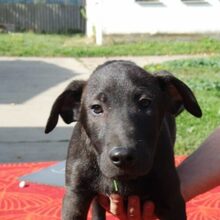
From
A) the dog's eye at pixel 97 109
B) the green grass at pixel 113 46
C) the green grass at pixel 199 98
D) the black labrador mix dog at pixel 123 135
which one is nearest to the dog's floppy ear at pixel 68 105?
the black labrador mix dog at pixel 123 135

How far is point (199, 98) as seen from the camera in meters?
7.75

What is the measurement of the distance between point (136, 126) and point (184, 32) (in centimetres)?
1449

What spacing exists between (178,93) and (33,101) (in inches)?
229

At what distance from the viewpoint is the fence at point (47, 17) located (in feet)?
73.3

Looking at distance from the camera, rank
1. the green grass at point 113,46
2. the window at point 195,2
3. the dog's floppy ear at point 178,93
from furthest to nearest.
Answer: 1. the window at point 195,2
2. the green grass at point 113,46
3. the dog's floppy ear at point 178,93

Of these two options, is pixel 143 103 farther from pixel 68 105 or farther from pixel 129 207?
pixel 129 207

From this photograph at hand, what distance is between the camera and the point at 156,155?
2.81 m

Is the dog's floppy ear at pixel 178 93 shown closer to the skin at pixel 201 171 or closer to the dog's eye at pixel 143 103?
the dog's eye at pixel 143 103

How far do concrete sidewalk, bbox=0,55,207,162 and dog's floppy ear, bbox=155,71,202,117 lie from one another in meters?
3.07

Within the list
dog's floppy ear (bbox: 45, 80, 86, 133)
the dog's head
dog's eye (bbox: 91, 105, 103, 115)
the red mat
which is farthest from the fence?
dog's eye (bbox: 91, 105, 103, 115)

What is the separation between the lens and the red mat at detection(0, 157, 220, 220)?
13.1 feet

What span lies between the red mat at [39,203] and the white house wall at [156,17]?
11.8 metres

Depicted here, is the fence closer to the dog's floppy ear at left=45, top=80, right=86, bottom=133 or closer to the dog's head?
the dog's floppy ear at left=45, top=80, right=86, bottom=133

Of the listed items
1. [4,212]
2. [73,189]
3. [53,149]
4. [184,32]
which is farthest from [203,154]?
[184,32]
